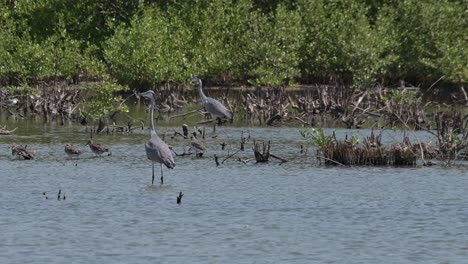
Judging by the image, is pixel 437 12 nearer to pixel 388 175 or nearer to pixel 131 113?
pixel 131 113

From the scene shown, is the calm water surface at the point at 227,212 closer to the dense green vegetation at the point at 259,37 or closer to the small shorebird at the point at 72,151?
the small shorebird at the point at 72,151

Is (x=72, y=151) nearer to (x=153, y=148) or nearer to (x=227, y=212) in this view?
(x=153, y=148)

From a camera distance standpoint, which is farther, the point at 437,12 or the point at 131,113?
the point at 437,12

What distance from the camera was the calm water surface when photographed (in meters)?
13.2

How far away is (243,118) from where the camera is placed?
32969 millimetres

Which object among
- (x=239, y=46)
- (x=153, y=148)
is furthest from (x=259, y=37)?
(x=153, y=148)

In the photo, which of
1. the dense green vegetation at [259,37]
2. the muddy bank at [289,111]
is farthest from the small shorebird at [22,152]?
the dense green vegetation at [259,37]

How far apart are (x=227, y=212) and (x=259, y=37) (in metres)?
31.4

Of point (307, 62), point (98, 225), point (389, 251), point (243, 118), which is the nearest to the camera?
point (389, 251)

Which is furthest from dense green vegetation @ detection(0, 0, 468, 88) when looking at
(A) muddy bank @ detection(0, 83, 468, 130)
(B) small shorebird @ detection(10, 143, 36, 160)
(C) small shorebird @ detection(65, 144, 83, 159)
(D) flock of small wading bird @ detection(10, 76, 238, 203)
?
(C) small shorebird @ detection(65, 144, 83, 159)

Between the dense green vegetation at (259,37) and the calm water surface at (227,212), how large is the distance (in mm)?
21539

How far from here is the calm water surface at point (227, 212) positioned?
→ 13219 millimetres

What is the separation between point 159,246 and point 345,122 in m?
17.3

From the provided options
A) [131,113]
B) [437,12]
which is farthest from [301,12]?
[131,113]
